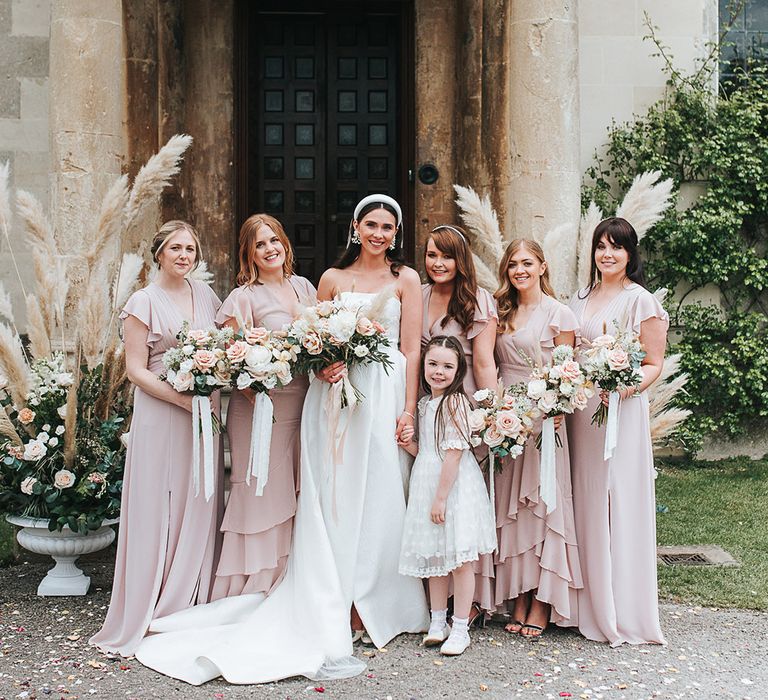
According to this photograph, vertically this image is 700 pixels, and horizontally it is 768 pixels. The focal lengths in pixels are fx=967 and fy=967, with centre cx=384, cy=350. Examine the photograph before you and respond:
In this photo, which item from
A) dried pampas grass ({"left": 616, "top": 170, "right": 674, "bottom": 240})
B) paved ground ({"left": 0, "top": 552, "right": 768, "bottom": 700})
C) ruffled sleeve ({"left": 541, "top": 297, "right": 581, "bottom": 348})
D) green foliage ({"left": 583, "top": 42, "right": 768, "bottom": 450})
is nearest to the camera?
paved ground ({"left": 0, "top": 552, "right": 768, "bottom": 700})

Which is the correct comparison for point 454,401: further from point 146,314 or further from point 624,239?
point 146,314

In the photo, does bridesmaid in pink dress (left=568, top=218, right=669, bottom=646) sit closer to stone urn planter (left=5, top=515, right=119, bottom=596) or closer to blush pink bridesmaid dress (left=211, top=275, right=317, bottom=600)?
blush pink bridesmaid dress (left=211, top=275, right=317, bottom=600)

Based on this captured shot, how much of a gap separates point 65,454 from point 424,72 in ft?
16.6

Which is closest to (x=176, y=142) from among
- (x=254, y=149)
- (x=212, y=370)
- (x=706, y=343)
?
(x=212, y=370)

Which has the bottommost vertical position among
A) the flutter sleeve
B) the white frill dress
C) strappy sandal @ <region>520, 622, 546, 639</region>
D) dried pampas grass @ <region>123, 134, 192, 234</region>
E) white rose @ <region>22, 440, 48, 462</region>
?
strappy sandal @ <region>520, 622, 546, 639</region>

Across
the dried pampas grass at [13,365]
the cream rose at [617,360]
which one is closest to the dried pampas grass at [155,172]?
the dried pampas grass at [13,365]

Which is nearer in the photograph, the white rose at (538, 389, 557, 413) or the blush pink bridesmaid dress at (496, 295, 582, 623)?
the white rose at (538, 389, 557, 413)

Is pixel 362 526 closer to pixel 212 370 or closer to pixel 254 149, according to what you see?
pixel 212 370

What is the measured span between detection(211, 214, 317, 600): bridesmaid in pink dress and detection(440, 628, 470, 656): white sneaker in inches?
36.4

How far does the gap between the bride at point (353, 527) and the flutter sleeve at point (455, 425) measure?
0.81 feet

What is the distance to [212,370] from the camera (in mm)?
4547

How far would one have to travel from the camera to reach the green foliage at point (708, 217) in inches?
347

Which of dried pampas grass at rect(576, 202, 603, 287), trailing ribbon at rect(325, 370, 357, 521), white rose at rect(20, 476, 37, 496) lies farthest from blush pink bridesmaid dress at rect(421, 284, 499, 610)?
white rose at rect(20, 476, 37, 496)

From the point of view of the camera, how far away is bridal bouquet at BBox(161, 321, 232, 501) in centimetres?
451
